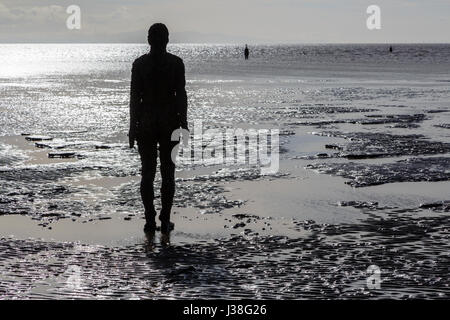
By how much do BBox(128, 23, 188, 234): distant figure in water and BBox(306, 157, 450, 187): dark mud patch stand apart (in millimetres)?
3725

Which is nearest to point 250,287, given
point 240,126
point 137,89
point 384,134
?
point 137,89

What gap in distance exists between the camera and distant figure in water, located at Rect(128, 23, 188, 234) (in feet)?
24.7

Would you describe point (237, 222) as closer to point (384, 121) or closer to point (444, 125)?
point (444, 125)

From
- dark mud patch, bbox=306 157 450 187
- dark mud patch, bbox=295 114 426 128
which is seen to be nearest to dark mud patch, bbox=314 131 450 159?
dark mud patch, bbox=306 157 450 187

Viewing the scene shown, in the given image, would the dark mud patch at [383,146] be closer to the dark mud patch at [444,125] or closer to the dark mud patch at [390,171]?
the dark mud patch at [390,171]

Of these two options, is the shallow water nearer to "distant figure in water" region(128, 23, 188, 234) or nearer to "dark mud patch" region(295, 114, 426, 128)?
"distant figure in water" region(128, 23, 188, 234)

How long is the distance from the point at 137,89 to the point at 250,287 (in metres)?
2.93

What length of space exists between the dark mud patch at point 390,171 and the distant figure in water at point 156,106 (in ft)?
12.2

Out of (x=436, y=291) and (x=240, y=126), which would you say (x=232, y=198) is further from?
(x=240, y=126)

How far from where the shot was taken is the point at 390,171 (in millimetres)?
11547

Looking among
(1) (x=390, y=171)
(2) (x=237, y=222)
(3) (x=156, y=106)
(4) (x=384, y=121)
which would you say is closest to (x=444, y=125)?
(4) (x=384, y=121)

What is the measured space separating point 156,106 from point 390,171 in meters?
5.31

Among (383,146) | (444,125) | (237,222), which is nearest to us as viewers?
(237,222)

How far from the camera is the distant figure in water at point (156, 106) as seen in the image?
24.7 ft
